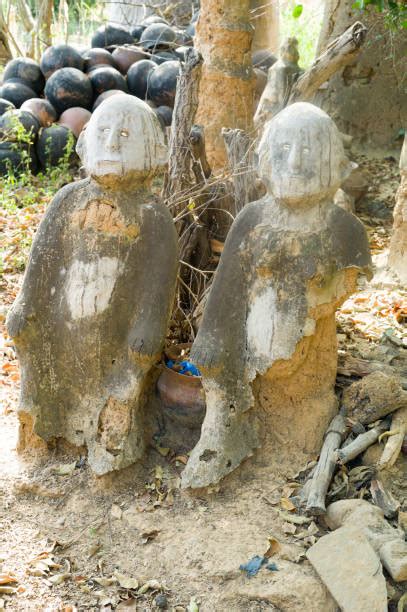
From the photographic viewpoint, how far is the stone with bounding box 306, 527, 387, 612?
8.06 ft

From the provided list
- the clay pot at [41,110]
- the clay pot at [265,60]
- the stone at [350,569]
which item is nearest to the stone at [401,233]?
the stone at [350,569]

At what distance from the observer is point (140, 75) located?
814cm

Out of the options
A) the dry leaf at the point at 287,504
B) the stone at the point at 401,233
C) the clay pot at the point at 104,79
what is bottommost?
the dry leaf at the point at 287,504

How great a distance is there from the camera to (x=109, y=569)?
2832 millimetres

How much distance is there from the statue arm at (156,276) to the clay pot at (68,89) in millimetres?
5232

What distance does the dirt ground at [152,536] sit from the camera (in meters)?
2.66

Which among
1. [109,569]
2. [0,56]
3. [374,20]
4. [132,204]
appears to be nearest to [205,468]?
[109,569]

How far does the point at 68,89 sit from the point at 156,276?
537 cm

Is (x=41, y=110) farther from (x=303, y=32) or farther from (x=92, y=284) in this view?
(x=92, y=284)

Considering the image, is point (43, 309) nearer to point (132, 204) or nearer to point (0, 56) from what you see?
point (132, 204)

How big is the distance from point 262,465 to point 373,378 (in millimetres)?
617

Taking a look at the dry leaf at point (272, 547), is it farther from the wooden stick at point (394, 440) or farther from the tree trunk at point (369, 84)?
the tree trunk at point (369, 84)

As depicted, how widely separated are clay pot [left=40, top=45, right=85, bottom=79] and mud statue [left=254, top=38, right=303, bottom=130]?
286cm

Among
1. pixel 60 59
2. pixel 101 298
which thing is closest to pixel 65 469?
pixel 101 298
